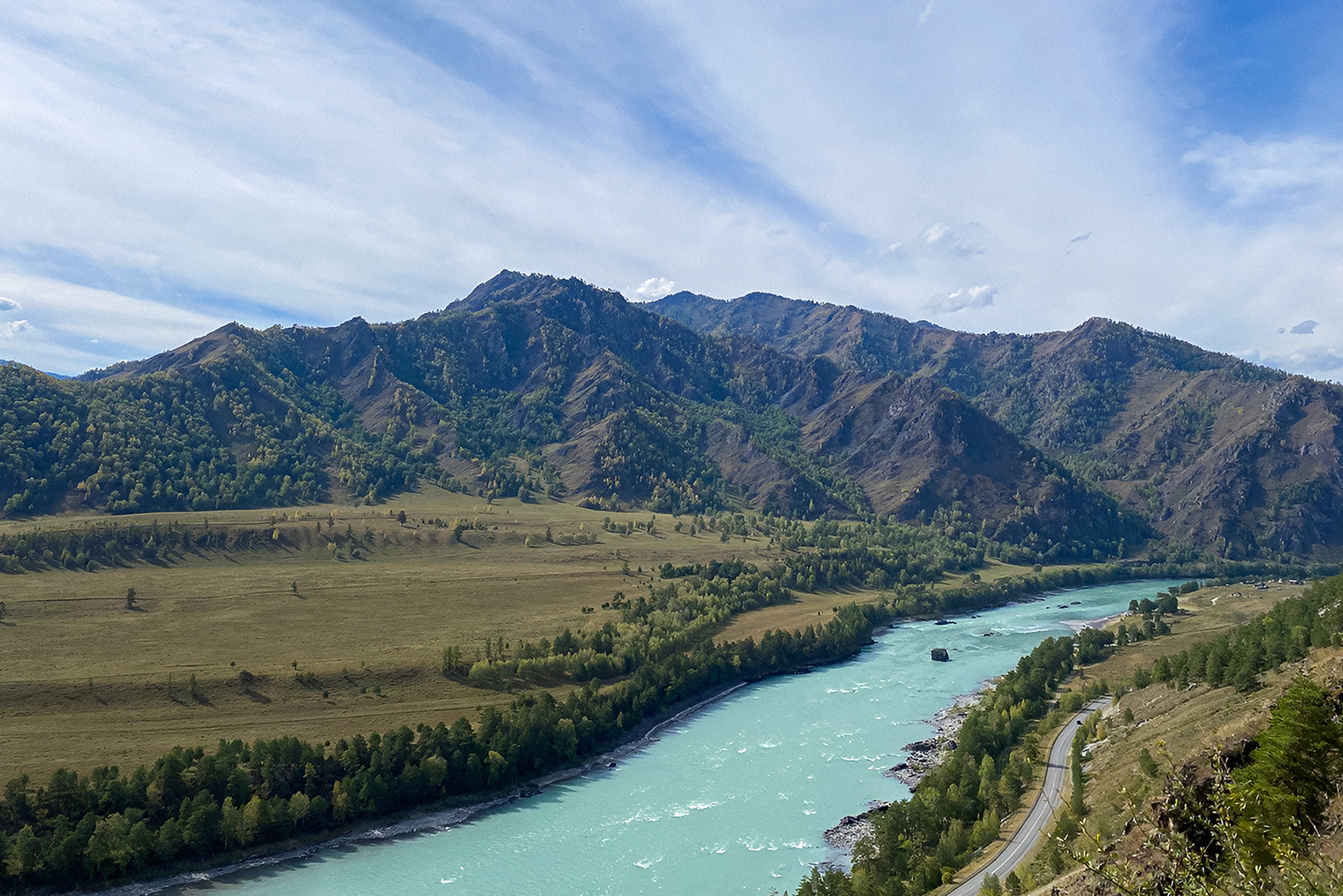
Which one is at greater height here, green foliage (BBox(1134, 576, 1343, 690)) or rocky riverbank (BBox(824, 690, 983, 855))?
green foliage (BBox(1134, 576, 1343, 690))

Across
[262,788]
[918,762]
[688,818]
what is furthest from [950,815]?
[262,788]

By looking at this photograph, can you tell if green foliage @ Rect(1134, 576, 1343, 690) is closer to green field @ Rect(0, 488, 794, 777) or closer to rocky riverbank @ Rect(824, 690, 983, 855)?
rocky riverbank @ Rect(824, 690, 983, 855)

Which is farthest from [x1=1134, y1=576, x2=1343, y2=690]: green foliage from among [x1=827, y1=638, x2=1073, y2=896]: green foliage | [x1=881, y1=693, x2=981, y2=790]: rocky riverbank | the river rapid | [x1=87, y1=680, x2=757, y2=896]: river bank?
[x1=87, y1=680, x2=757, y2=896]: river bank

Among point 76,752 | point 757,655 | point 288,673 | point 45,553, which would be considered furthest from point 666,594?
point 45,553

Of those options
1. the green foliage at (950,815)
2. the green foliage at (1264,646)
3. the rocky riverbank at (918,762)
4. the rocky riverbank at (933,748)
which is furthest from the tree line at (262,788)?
the green foliage at (1264,646)

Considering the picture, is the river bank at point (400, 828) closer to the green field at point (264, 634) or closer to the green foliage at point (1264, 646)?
the green field at point (264, 634)

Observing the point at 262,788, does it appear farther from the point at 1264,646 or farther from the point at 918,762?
the point at 1264,646
